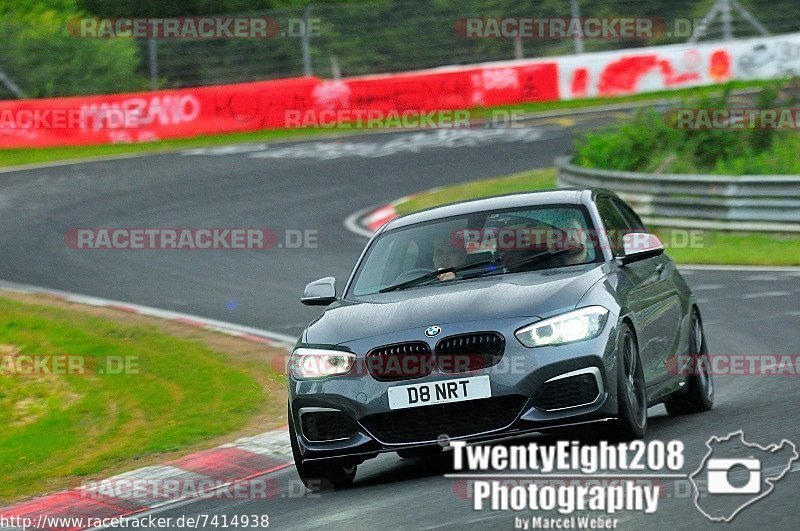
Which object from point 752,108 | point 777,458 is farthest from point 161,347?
point 752,108

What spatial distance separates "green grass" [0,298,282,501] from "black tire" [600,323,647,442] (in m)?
3.47

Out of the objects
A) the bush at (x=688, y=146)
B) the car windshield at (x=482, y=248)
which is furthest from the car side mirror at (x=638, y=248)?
the bush at (x=688, y=146)

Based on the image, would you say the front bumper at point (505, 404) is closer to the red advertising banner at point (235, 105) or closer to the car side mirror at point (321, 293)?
the car side mirror at point (321, 293)

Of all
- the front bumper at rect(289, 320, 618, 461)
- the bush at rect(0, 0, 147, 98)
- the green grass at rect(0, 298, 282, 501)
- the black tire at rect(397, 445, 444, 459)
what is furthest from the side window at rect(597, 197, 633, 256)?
the bush at rect(0, 0, 147, 98)

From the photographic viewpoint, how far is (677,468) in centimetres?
668

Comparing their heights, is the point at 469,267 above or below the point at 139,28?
below

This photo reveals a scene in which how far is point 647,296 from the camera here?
836 cm

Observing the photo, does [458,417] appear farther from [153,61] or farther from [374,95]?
[153,61]

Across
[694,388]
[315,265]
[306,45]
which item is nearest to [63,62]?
[306,45]

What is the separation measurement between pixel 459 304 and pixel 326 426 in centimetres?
91

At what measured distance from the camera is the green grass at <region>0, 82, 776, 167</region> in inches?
1222

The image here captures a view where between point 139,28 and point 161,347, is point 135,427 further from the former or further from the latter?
point 139,28

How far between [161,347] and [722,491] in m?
8.74

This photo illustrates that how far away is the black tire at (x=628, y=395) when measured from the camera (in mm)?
7227
